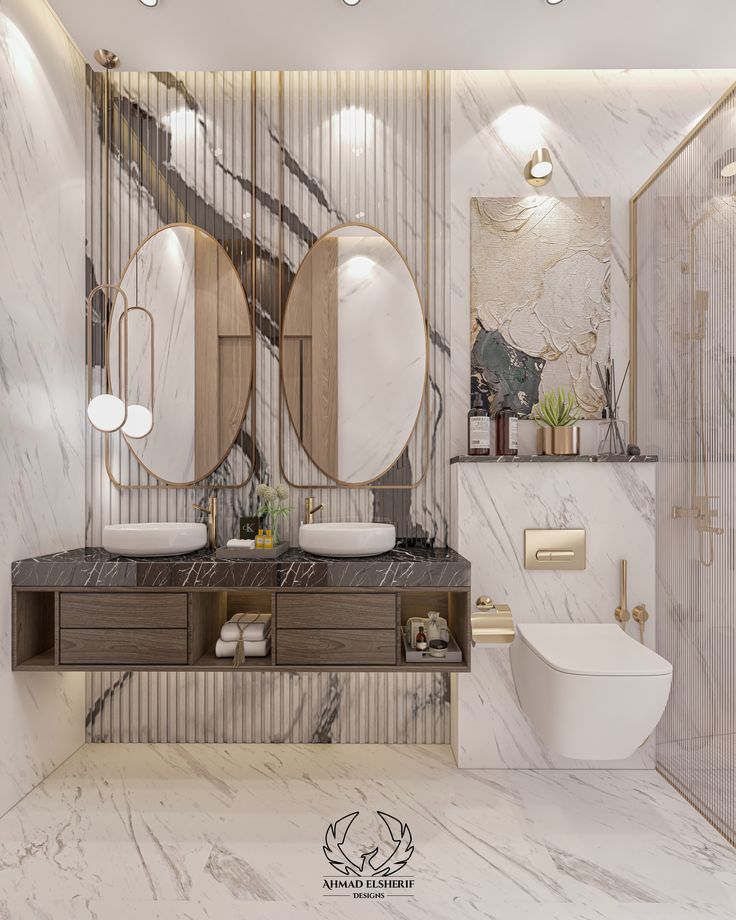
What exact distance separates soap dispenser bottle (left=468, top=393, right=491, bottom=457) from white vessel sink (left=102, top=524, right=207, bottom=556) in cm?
115

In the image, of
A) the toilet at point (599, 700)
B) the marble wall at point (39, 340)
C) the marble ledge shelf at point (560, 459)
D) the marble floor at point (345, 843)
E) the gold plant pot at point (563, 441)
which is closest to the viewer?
the marble floor at point (345, 843)

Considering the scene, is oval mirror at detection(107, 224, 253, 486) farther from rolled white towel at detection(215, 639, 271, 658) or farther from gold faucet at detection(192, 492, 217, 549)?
rolled white towel at detection(215, 639, 271, 658)

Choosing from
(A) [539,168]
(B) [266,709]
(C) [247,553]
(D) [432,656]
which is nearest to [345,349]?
(C) [247,553]

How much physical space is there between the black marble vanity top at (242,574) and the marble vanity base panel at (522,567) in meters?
0.29

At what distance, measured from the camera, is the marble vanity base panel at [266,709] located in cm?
246

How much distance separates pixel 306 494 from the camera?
250 cm

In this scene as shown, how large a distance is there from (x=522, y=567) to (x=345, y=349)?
1141 millimetres

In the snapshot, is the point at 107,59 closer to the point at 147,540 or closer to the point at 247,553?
the point at 147,540

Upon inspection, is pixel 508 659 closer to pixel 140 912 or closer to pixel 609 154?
pixel 140 912

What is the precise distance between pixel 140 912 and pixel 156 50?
286 centimetres

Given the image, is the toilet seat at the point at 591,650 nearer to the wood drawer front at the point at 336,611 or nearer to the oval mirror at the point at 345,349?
the wood drawer front at the point at 336,611

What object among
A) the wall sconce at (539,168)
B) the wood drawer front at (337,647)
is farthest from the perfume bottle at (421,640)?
the wall sconce at (539,168)

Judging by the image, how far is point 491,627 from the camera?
2.06m

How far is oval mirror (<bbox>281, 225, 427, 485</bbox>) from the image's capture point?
248 centimetres
